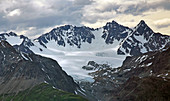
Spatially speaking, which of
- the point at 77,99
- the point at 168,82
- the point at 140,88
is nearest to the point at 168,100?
the point at 168,82

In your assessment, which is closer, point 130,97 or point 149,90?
point 149,90

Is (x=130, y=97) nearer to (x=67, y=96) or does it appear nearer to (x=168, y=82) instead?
(x=168, y=82)

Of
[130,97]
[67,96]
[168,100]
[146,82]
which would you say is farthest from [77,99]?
[168,100]

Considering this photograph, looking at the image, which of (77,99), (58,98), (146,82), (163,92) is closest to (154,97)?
(163,92)

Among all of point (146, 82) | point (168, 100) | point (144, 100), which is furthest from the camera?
point (146, 82)

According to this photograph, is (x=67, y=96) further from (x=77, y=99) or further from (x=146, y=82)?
(x=146, y=82)

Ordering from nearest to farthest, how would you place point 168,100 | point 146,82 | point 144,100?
point 168,100 → point 144,100 → point 146,82

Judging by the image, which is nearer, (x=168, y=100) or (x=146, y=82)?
(x=168, y=100)
